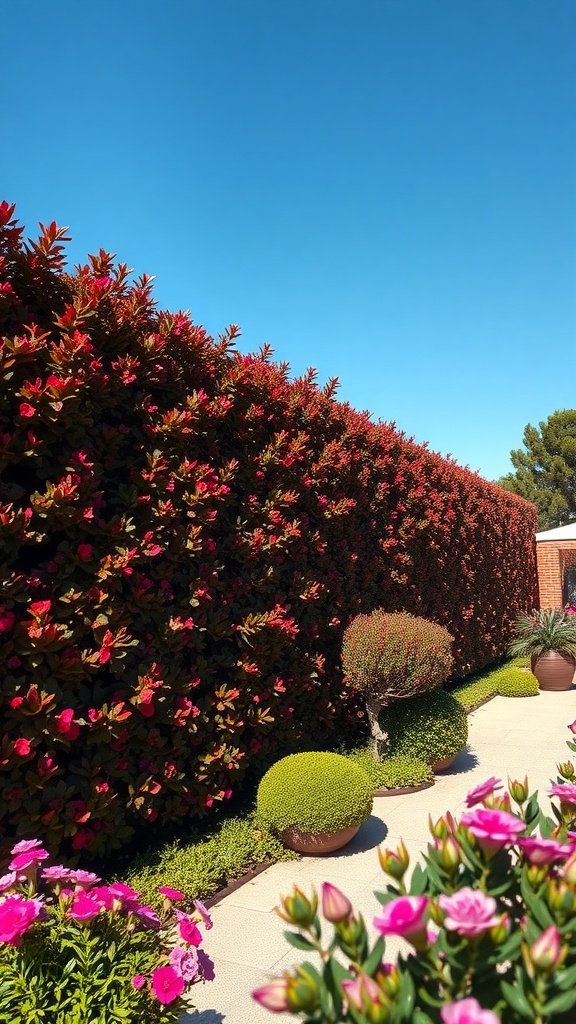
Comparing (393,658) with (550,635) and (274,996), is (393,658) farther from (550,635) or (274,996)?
(550,635)

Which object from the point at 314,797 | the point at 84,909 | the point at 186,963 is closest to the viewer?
the point at 84,909

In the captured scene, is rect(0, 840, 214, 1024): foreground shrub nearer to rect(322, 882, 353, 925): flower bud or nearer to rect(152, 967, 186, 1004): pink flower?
rect(152, 967, 186, 1004): pink flower

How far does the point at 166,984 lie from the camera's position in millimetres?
2240

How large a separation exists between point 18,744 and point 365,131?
359 inches

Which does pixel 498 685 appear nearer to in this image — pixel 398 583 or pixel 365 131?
pixel 398 583

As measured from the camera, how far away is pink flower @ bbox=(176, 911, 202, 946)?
2.39 m

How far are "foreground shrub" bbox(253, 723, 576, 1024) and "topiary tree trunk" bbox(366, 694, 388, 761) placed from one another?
17.5 feet

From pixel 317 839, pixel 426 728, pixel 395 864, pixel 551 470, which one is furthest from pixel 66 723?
Result: pixel 551 470

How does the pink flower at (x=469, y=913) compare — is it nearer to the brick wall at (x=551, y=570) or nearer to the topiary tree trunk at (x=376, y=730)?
the topiary tree trunk at (x=376, y=730)

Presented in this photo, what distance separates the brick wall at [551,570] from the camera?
60.8 ft

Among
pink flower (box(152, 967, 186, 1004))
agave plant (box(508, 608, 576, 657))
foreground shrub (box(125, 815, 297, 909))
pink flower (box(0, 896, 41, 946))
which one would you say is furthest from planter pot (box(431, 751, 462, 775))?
agave plant (box(508, 608, 576, 657))

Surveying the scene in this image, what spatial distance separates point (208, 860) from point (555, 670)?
9.73 m

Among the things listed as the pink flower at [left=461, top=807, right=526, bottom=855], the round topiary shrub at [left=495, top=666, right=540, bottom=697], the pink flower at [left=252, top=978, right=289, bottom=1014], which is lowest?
the round topiary shrub at [left=495, top=666, right=540, bottom=697]

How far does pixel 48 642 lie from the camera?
12.1 ft
